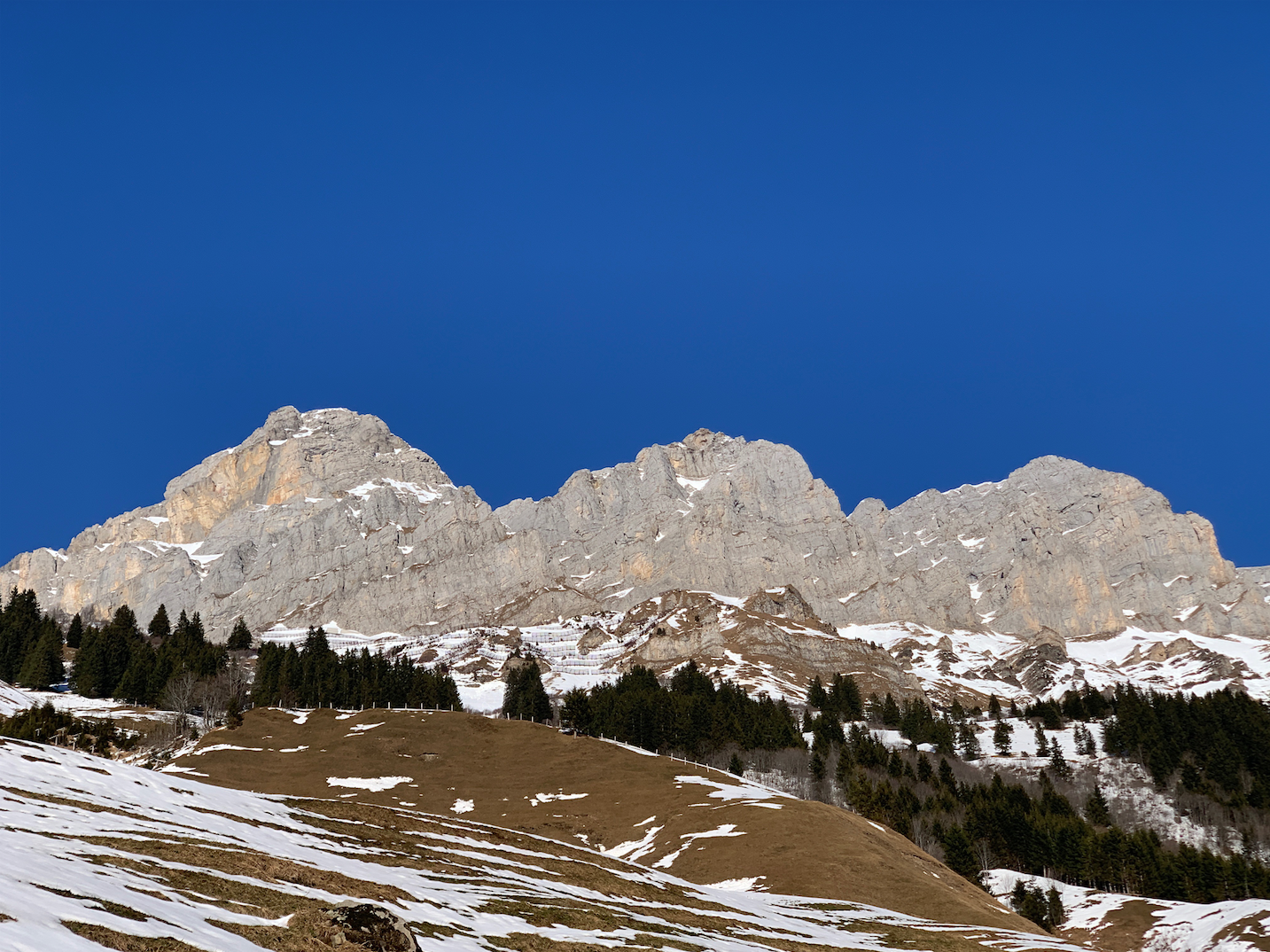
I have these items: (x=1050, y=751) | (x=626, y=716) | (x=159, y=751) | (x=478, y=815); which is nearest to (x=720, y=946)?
(x=478, y=815)

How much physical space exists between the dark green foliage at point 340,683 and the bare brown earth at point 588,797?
32.0 metres

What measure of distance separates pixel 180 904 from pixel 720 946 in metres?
21.5

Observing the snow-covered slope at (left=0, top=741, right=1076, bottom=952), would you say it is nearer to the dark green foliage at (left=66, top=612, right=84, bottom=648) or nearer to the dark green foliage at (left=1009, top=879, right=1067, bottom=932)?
the dark green foliage at (left=1009, top=879, right=1067, bottom=932)

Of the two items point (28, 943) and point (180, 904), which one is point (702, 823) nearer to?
point (180, 904)

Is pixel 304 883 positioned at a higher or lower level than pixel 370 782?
higher

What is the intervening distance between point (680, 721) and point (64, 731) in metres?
90.4

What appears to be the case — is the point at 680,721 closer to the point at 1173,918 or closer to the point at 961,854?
the point at 961,854

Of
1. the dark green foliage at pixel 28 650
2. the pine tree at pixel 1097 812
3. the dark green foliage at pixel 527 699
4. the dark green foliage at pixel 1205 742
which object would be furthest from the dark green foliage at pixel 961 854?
the dark green foliage at pixel 28 650

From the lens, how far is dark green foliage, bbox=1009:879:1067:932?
103 meters

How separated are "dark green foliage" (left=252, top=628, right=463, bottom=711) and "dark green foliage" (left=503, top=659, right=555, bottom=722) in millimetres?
10501

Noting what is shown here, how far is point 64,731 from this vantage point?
108000 millimetres

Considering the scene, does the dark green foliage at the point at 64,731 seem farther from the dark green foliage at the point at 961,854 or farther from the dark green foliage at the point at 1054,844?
the dark green foliage at the point at 961,854

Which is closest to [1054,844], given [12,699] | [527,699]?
[527,699]

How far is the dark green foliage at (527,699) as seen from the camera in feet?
583
